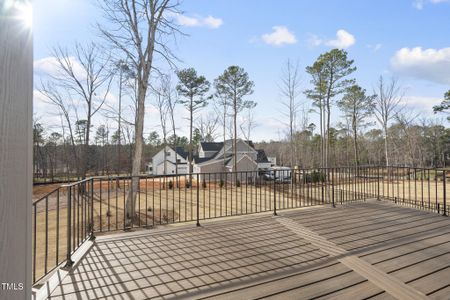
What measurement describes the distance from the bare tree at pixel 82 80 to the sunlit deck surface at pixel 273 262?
39.9 ft

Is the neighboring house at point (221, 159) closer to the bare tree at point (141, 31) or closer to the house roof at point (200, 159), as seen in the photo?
the house roof at point (200, 159)

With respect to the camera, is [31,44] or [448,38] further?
[448,38]

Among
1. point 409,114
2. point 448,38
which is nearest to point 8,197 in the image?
point 448,38

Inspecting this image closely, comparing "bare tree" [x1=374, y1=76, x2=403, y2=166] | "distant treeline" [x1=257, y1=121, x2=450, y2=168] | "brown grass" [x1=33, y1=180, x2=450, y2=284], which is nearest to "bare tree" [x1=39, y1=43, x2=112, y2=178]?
"brown grass" [x1=33, y1=180, x2=450, y2=284]

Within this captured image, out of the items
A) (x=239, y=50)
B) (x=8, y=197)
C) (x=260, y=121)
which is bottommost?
(x=8, y=197)

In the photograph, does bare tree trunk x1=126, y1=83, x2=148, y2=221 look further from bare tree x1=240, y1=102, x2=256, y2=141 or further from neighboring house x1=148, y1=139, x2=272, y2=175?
neighboring house x1=148, y1=139, x2=272, y2=175

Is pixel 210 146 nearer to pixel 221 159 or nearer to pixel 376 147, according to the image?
pixel 221 159

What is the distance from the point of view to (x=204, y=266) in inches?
99.6

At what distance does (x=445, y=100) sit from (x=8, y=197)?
27.3 metres

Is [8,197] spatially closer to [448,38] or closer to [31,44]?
[31,44]

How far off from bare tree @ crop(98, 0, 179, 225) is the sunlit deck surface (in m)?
5.31

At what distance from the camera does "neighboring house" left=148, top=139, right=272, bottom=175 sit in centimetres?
2570

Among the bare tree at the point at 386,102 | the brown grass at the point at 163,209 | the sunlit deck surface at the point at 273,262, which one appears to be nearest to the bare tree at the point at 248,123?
the bare tree at the point at 386,102

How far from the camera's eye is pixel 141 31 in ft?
27.2
